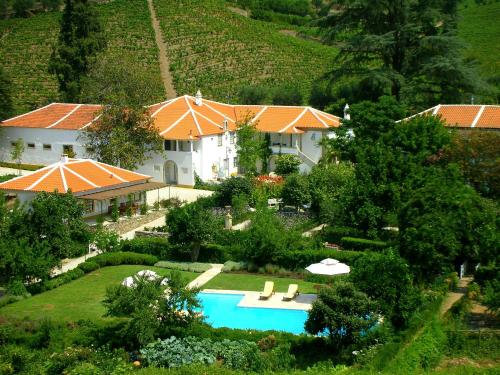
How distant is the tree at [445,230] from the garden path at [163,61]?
54.1 m

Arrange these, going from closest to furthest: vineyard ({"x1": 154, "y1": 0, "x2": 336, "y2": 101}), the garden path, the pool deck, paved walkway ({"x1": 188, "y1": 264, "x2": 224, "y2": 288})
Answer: the pool deck
paved walkway ({"x1": 188, "y1": 264, "x2": 224, "y2": 288})
the garden path
vineyard ({"x1": 154, "y1": 0, "x2": 336, "y2": 101})

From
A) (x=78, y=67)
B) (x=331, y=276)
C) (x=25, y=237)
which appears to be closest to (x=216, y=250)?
(x=331, y=276)

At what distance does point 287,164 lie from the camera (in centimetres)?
5178

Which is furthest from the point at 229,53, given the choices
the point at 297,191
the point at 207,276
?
the point at 207,276

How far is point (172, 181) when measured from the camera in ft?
172

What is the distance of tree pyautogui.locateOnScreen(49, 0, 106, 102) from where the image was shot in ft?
215

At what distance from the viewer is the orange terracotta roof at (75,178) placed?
42.2 metres

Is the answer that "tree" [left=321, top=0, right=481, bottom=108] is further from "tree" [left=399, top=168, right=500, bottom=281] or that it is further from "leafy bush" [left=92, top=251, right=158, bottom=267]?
"leafy bush" [left=92, top=251, right=158, bottom=267]

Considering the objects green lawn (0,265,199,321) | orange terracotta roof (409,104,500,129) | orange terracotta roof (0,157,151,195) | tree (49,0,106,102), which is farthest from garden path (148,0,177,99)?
green lawn (0,265,199,321)

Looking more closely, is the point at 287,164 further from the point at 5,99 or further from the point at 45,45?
the point at 45,45

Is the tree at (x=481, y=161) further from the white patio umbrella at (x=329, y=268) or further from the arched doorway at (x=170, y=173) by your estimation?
the arched doorway at (x=170, y=173)

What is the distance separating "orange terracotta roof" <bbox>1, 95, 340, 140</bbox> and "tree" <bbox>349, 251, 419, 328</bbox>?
28.1 metres

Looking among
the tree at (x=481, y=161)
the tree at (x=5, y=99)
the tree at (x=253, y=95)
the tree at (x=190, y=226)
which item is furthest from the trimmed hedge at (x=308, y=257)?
the tree at (x=253, y=95)

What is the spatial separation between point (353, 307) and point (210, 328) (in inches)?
204
